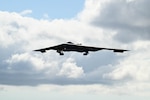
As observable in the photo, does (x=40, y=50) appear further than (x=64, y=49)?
Yes

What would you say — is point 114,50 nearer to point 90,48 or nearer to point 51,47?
point 90,48

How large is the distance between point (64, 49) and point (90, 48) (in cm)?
787

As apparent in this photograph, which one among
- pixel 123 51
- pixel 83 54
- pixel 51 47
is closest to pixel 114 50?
pixel 123 51

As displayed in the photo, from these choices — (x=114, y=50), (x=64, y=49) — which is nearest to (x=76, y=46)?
(x=64, y=49)

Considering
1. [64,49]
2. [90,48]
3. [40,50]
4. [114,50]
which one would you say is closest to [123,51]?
[114,50]

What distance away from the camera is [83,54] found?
9669cm

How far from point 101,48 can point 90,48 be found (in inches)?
121

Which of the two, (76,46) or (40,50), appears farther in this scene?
(40,50)

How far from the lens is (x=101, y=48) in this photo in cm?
9650

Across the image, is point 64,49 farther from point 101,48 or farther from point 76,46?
point 101,48

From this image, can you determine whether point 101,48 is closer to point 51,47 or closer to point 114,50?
point 114,50

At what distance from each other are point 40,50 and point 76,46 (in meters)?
12.9

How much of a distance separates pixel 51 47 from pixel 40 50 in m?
6.58

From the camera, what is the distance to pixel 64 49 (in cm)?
9331
